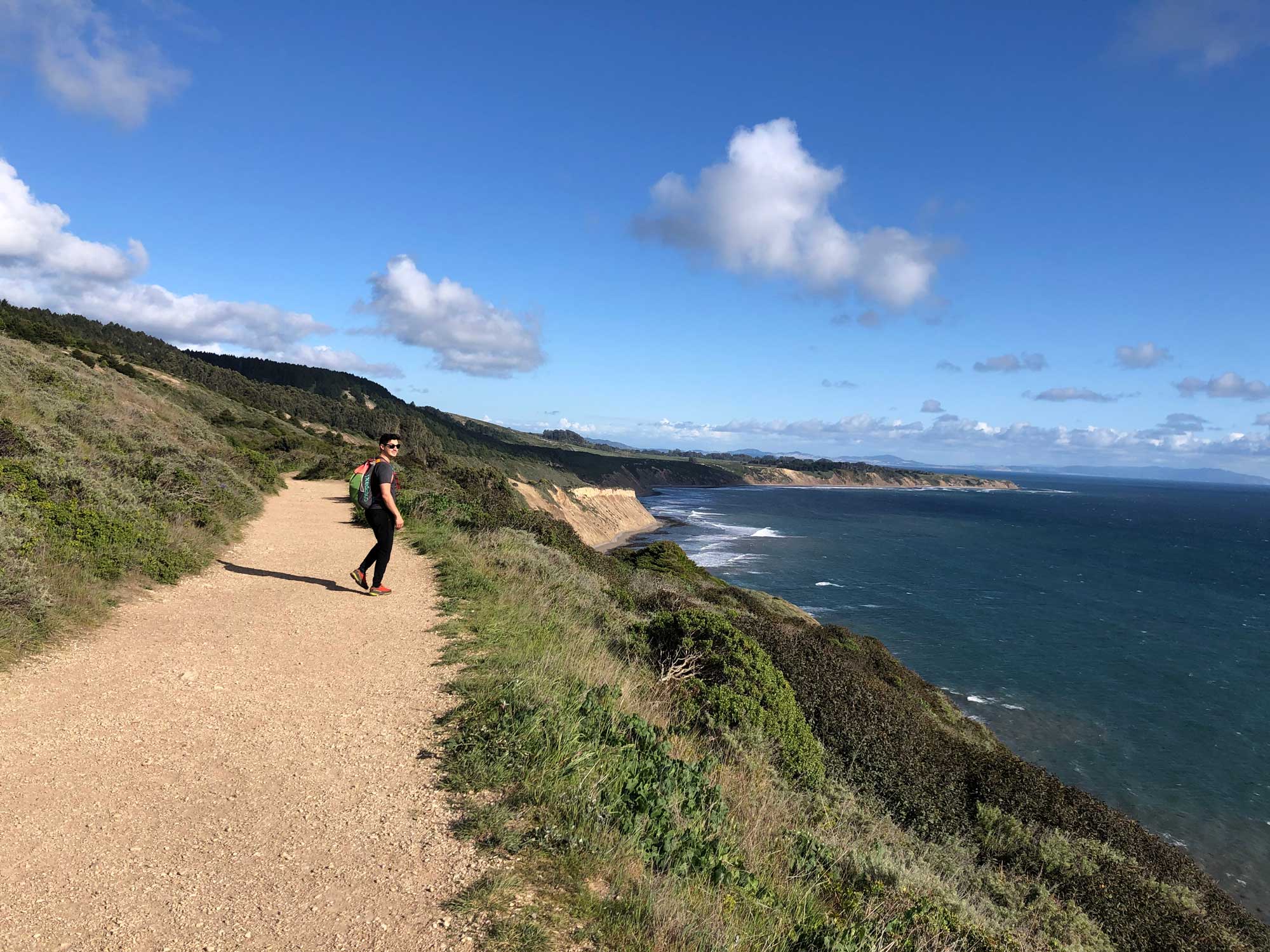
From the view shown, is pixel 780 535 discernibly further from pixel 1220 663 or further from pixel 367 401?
pixel 367 401

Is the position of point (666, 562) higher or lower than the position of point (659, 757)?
lower

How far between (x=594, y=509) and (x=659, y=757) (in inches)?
2728

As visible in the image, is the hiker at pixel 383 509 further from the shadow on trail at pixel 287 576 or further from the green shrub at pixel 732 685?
the green shrub at pixel 732 685

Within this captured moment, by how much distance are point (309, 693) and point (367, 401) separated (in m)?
124

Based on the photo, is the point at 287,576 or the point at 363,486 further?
the point at 287,576

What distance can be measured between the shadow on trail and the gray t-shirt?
167 centimetres

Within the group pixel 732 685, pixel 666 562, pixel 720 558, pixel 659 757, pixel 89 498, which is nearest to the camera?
pixel 659 757

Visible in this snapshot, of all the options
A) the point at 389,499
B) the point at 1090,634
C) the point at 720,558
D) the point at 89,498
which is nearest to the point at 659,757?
the point at 389,499

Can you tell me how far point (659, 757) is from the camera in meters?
5.29

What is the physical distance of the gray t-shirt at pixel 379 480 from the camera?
8859 millimetres

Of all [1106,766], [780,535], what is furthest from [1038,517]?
[1106,766]

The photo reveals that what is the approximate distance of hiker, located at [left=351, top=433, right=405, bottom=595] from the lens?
349 inches

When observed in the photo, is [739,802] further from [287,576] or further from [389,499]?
[287,576]

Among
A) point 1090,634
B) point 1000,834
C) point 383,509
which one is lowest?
point 1090,634
